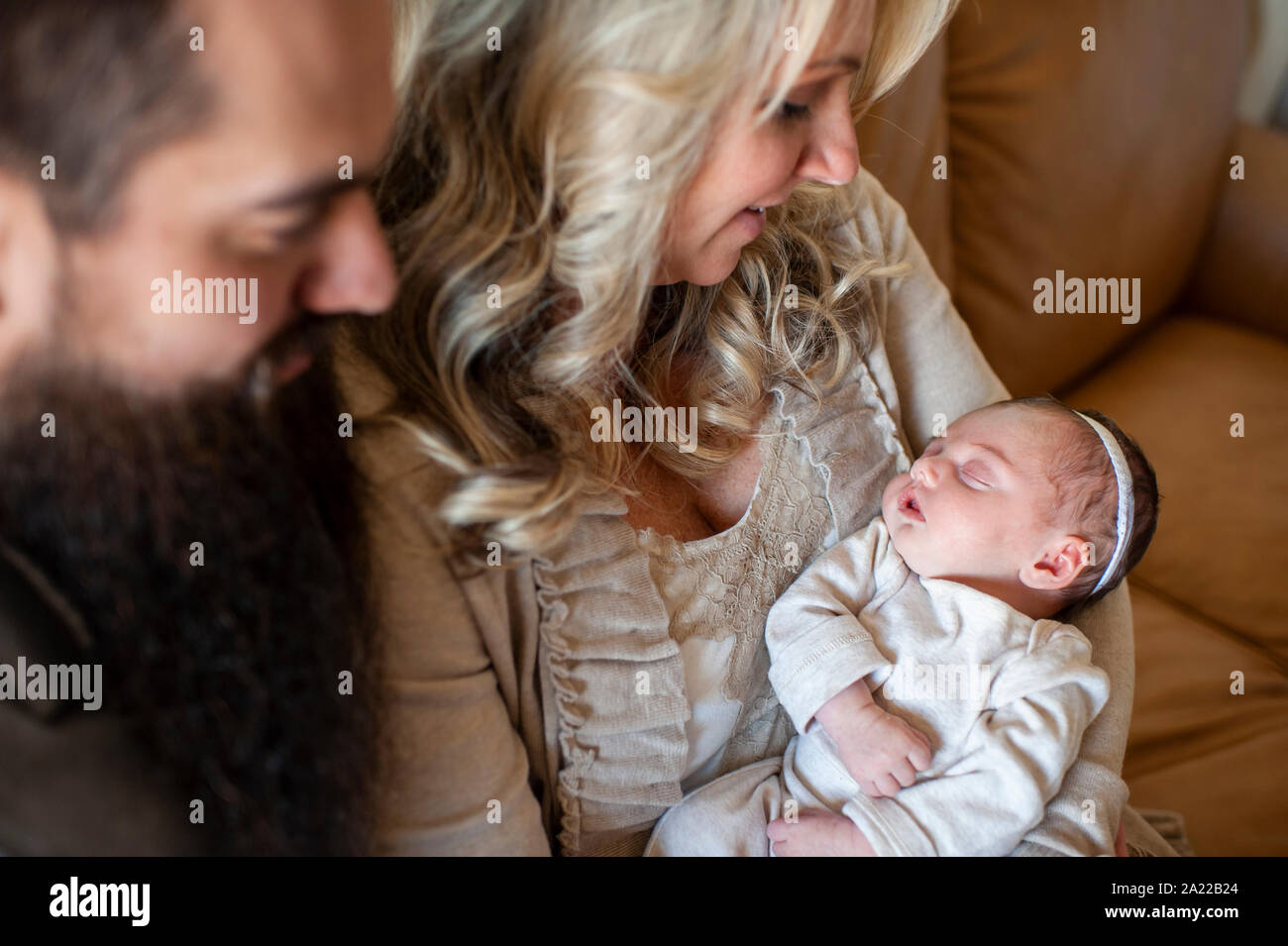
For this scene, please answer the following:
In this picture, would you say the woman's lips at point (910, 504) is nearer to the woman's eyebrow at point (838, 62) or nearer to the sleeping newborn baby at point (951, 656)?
the sleeping newborn baby at point (951, 656)

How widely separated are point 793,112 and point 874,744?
554 mm

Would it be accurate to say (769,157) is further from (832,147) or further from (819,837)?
(819,837)

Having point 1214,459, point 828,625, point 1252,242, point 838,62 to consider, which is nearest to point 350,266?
point 838,62

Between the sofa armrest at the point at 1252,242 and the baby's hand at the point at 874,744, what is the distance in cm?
155

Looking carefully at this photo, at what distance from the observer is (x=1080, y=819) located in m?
0.94

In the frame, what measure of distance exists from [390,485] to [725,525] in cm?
37

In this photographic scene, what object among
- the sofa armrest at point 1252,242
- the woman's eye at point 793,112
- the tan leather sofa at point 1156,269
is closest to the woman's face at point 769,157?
→ the woman's eye at point 793,112

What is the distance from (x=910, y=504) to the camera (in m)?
1.03

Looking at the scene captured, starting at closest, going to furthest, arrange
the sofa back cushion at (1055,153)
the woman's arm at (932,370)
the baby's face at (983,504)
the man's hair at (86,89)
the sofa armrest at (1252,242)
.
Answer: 1. the man's hair at (86,89)
2. the baby's face at (983,504)
3. the woman's arm at (932,370)
4. the sofa back cushion at (1055,153)
5. the sofa armrest at (1252,242)

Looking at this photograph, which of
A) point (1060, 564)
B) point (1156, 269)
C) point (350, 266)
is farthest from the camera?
point (1156, 269)

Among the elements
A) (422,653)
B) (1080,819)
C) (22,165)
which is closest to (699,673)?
(422,653)

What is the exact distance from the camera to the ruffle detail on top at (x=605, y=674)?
858 mm

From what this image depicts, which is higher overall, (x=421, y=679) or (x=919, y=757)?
(x=421, y=679)

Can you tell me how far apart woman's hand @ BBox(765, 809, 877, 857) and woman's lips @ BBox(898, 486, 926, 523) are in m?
0.30
